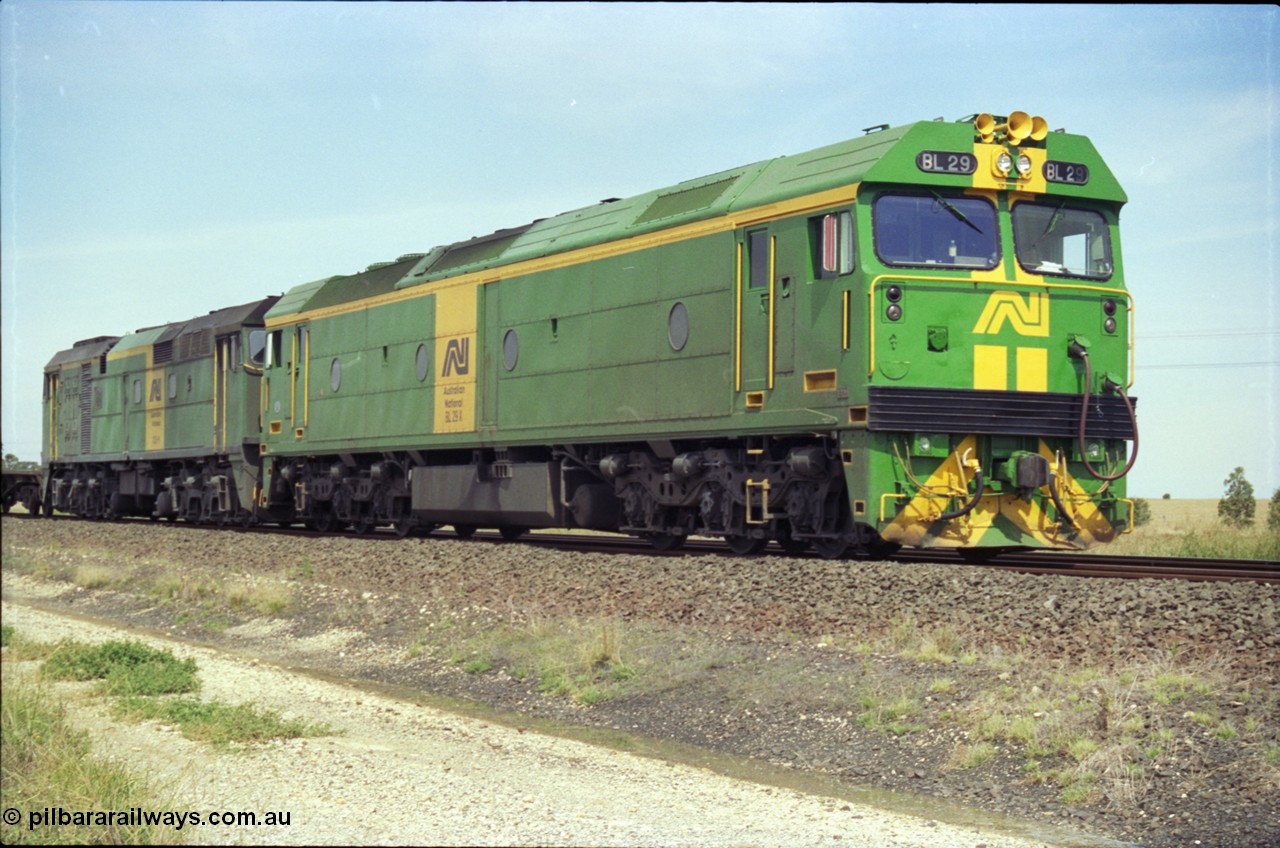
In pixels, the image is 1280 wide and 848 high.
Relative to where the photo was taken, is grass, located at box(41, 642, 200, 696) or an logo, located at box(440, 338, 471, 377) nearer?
grass, located at box(41, 642, 200, 696)

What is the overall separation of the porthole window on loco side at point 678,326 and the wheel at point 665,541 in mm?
2752

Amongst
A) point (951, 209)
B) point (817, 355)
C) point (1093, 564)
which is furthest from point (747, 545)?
point (951, 209)

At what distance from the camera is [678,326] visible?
17016 mm

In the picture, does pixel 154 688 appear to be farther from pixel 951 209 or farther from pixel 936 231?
pixel 951 209

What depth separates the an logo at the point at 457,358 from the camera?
2170 centimetres

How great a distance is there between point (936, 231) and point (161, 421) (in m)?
24.5

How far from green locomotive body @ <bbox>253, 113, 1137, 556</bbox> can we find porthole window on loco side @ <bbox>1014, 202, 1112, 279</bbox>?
3 cm

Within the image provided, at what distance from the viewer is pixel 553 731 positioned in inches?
452

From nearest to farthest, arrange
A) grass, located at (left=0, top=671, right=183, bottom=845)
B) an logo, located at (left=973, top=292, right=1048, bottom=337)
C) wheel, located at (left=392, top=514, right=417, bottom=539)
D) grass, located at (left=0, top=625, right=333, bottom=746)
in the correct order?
grass, located at (left=0, top=671, right=183, bottom=845) < grass, located at (left=0, top=625, right=333, bottom=746) < an logo, located at (left=973, top=292, right=1048, bottom=337) < wheel, located at (left=392, top=514, right=417, bottom=539)

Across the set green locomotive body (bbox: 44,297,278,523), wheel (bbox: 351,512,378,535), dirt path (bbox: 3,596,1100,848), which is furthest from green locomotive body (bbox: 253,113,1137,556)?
green locomotive body (bbox: 44,297,278,523)

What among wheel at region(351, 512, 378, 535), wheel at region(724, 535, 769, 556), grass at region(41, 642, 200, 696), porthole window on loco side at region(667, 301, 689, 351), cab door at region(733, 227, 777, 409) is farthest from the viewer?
wheel at region(351, 512, 378, 535)

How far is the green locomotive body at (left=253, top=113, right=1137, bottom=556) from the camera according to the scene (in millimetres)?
14047
